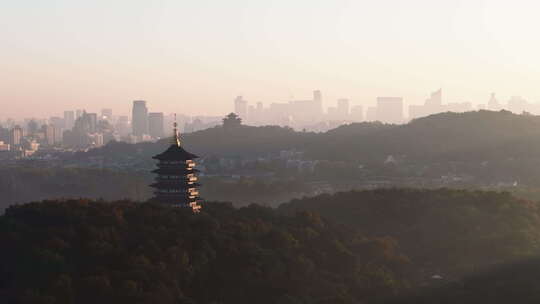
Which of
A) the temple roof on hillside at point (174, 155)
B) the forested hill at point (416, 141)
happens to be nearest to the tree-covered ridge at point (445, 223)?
the temple roof on hillside at point (174, 155)

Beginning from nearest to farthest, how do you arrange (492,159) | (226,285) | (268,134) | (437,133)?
(226,285)
(492,159)
(437,133)
(268,134)

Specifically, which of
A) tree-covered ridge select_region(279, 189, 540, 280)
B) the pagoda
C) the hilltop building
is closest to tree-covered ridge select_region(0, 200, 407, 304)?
the pagoda

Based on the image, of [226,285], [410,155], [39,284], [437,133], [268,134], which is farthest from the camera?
[268,134]

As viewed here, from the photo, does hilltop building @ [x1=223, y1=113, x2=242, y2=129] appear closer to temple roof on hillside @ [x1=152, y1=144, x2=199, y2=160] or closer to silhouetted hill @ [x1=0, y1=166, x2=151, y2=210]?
silhouetted hill @ [x1=0, y1=166, x2=151, y2=210]

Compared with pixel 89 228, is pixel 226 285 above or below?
below

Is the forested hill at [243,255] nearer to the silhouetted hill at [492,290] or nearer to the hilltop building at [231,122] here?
the silhouetted hill at [492,290]

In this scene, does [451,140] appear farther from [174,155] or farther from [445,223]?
[174,155]

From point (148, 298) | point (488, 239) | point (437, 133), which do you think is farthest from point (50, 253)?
point (437, 133)

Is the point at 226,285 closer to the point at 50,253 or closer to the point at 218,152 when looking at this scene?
the point at 50,253
